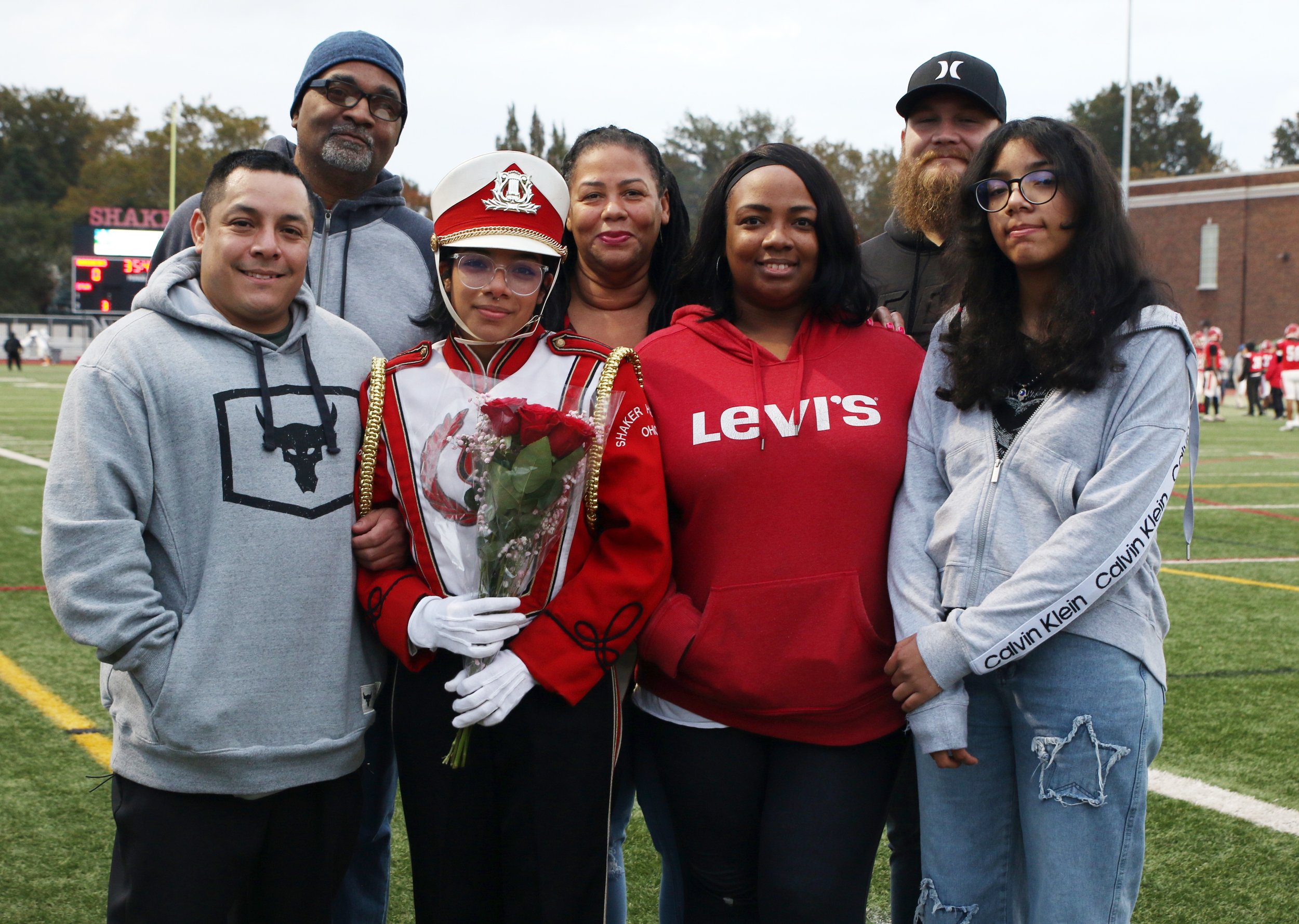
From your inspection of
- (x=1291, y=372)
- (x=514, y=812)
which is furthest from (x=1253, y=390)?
(x=514, y=812)

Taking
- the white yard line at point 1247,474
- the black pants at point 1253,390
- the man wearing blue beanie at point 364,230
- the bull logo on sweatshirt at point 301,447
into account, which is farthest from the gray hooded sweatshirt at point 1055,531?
the black pants at point 1253,390

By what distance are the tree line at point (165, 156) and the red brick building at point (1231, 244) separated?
44.5ft

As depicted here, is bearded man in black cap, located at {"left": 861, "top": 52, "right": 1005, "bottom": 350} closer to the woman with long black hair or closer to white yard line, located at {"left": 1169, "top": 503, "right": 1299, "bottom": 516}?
the woman with long black hair

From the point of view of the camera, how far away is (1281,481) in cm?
1371

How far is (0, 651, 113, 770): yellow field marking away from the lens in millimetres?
4547

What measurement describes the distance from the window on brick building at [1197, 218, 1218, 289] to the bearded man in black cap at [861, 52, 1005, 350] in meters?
45.4

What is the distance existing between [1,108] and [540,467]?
7818cm

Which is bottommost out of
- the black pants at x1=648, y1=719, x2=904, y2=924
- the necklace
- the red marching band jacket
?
the black pants at x1=648, y1=719, x2=904, y2=924

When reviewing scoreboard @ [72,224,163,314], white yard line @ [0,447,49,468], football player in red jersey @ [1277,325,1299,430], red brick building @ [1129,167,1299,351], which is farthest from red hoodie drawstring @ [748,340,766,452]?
red brick building @ [1129,167,1299,351]

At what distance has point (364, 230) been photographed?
320cm

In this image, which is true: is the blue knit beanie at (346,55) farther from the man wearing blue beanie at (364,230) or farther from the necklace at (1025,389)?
the necklace at (1025,389)

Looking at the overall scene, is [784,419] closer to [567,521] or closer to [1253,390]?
[567,521]

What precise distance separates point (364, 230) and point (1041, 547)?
6.65ft

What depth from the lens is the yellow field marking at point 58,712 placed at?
4.55 meters
